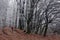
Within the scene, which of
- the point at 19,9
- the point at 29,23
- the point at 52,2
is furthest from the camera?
the point at 19,9

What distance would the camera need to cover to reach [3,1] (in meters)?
22.4

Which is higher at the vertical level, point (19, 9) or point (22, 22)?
point (19, 9)

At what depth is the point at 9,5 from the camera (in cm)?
2450

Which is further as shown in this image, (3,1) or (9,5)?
(9,5)

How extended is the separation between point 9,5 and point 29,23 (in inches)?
307

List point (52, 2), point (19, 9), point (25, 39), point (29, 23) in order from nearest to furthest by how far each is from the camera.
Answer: point (25, 39) → point (29, 23) → point (52, 2) → point (19, 9)

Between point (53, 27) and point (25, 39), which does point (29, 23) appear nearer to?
point (25, 39)

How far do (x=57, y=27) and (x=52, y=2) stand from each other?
16.3 feet

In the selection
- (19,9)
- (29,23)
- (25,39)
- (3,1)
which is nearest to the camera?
(25,39)

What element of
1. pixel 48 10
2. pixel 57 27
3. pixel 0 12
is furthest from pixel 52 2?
pixel 0 12

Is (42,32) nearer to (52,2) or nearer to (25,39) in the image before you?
(52,2)

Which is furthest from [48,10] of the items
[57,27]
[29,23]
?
[57,27]

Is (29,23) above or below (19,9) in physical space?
below

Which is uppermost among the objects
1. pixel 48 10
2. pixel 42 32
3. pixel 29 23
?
pixel 48 10
